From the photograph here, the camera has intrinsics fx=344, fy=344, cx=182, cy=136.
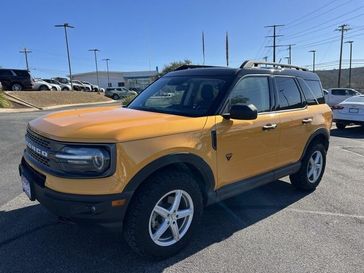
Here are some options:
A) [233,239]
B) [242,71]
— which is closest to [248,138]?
[242,71]

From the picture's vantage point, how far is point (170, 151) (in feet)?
10.4

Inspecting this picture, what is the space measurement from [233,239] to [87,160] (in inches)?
74.8

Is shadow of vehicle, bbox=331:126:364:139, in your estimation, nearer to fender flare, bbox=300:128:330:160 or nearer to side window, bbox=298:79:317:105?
fender flare, bbox=300:128:330:160

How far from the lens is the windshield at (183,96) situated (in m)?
3.82

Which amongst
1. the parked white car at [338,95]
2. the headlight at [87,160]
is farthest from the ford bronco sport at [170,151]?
the parked white car at [338,95]

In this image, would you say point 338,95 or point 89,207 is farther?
point 338,95

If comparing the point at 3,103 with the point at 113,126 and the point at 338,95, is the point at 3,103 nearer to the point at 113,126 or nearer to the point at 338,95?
the point at 338,95

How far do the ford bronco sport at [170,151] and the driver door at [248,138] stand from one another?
1 cm

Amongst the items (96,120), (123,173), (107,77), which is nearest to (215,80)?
(96,120)

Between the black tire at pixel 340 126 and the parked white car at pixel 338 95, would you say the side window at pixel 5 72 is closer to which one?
the parked white car at pixel 338 95

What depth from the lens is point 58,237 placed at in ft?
12.2

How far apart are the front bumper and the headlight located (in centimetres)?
21

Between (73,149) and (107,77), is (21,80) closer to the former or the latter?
(73,149)

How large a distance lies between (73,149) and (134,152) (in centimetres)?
51
